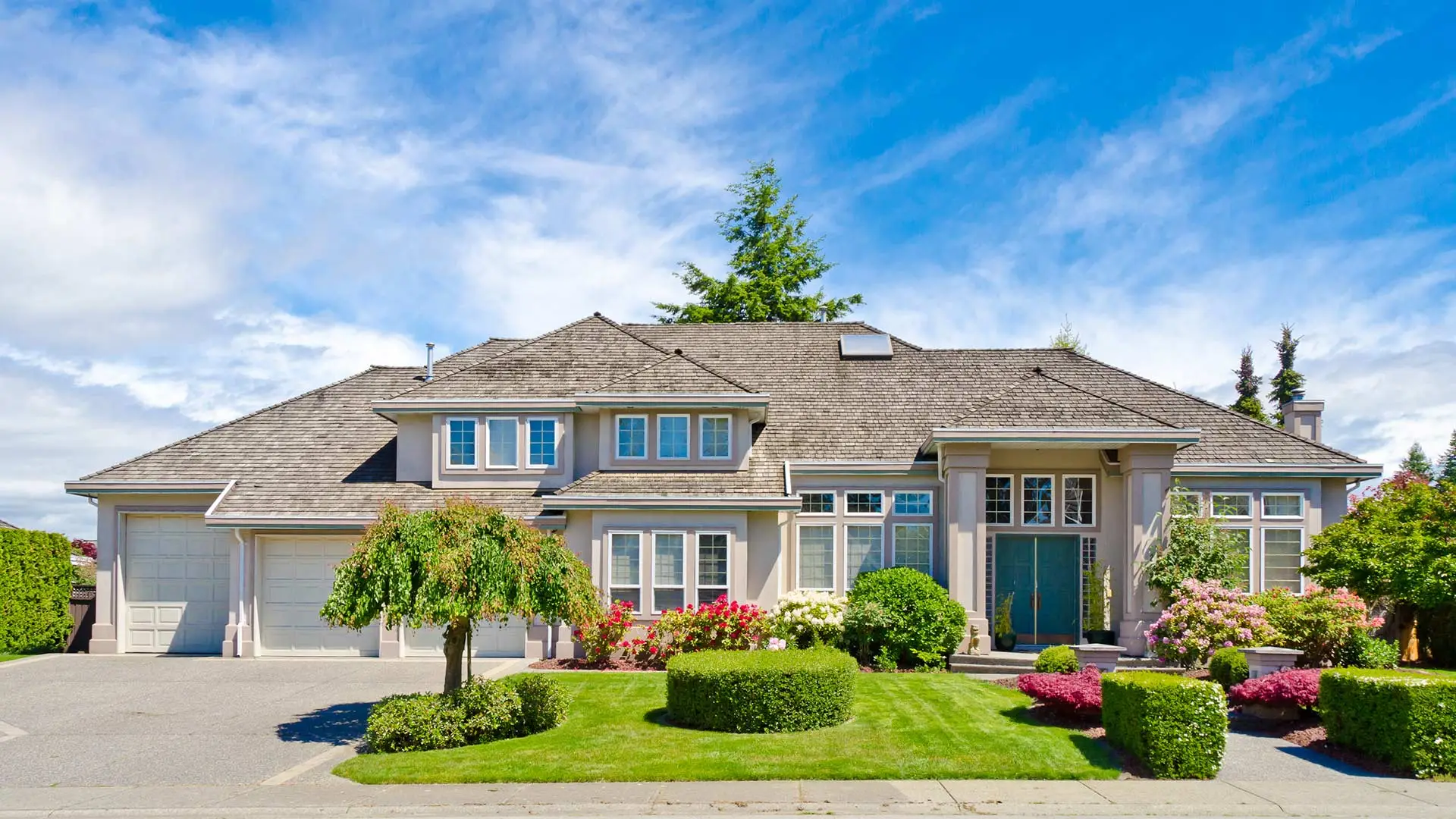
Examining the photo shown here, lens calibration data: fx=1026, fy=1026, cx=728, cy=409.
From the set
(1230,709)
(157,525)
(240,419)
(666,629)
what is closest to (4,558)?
(157,525)

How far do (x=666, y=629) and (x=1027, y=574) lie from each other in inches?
281

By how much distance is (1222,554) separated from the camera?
18.2 metres

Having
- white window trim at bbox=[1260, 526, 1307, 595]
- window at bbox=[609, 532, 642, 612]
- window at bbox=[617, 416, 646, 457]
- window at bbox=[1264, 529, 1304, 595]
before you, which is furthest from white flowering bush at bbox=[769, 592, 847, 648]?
window at bbox=[1264, 529, 1304, 595]

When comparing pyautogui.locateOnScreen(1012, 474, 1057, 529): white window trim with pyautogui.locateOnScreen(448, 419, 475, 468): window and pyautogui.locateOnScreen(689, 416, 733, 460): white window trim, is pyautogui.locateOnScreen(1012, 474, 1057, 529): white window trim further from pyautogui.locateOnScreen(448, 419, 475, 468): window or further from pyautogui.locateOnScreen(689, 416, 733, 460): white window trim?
pyautogui.locateOnScreen(448, 419, 475, 468): window

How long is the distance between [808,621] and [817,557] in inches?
92.5

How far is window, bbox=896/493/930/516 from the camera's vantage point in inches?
789

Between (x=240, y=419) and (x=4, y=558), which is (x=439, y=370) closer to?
(x=240, y=419)

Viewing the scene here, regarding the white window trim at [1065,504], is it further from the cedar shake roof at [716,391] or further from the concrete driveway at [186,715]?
the concrete driveway at [186,715]

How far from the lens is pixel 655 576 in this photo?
18672 millimetres

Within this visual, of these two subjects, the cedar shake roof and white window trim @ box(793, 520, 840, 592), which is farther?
white window trim @ box(793, 520, 840, 592)

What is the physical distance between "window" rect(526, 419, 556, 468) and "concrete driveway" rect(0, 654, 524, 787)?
394cm

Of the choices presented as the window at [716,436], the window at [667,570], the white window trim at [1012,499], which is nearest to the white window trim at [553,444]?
the window at [716,436]

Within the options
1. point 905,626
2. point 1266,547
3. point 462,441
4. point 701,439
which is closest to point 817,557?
point 905,626

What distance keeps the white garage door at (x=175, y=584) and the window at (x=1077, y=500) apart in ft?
53.8
